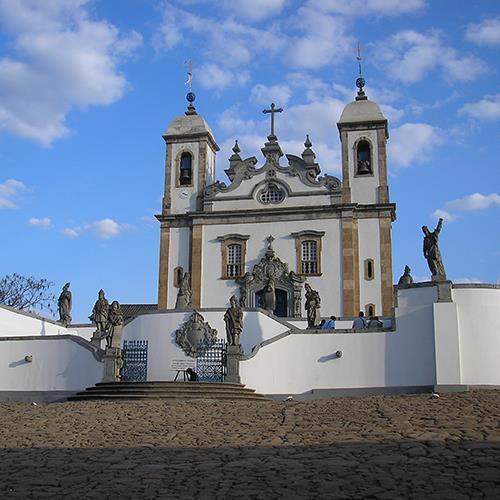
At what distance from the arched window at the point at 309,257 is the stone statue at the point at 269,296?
1.62 meters

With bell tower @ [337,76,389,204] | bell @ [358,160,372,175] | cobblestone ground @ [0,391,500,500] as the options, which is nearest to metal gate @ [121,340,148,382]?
cobblestone ground @ [0,391,500,500]

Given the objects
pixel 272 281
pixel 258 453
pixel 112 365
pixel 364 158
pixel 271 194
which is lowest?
pixel 258 453

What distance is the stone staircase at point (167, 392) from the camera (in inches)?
752

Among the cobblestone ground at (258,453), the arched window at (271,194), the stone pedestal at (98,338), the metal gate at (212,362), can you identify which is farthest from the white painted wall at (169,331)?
the arched window at (271,194)

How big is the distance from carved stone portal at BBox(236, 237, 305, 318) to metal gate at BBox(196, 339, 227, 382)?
26.9 feet

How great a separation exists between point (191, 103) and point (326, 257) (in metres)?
11.7

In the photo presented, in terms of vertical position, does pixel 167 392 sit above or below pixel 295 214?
below

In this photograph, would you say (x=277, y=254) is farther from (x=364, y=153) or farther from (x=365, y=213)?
(x=364, y=153)

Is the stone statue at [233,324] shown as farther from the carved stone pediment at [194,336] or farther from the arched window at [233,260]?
the arched window at [233,260]

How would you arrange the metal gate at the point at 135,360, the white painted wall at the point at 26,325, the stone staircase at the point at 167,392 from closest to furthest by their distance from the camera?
the stone staircase at the point at 167,392
the metal gate at the point at 135,360
the white painted wall at the point at 26,325

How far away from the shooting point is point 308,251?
33531 millimetres

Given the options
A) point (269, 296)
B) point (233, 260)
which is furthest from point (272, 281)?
point (233, 260)

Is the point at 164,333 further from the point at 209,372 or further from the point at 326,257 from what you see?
the point at 326,257

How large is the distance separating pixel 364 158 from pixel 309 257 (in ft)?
17.9
